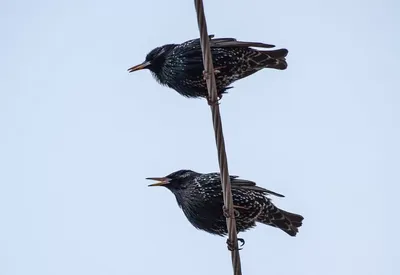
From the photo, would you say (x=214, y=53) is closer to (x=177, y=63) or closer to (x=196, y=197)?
(x=177, y=63)

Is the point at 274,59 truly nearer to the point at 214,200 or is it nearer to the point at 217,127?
the point at 214,200

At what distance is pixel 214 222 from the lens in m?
6.91

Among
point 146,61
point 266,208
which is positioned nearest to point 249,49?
point 146,61

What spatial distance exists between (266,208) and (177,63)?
1.46 metres

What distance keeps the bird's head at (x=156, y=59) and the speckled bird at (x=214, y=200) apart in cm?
96

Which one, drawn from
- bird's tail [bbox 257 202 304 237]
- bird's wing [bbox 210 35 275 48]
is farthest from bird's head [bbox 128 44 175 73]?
bird's tail [bbox 257 202 304 237]

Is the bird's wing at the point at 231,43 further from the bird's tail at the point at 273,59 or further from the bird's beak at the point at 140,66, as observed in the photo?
the bird's beak at the point at 140,66

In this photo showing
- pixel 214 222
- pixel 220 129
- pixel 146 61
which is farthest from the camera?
pixel 146 61

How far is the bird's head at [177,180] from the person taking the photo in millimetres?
7223

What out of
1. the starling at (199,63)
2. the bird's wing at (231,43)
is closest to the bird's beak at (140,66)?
the starling at (199,63)

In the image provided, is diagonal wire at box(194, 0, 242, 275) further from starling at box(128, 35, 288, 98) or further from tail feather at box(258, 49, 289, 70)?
tail feather at box(258, 49, 289, 70)

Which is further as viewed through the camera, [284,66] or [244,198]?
[284,66]

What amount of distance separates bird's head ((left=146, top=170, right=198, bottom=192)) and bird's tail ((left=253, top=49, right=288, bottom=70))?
1167 mm

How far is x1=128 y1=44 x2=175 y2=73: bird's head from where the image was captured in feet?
24.2
